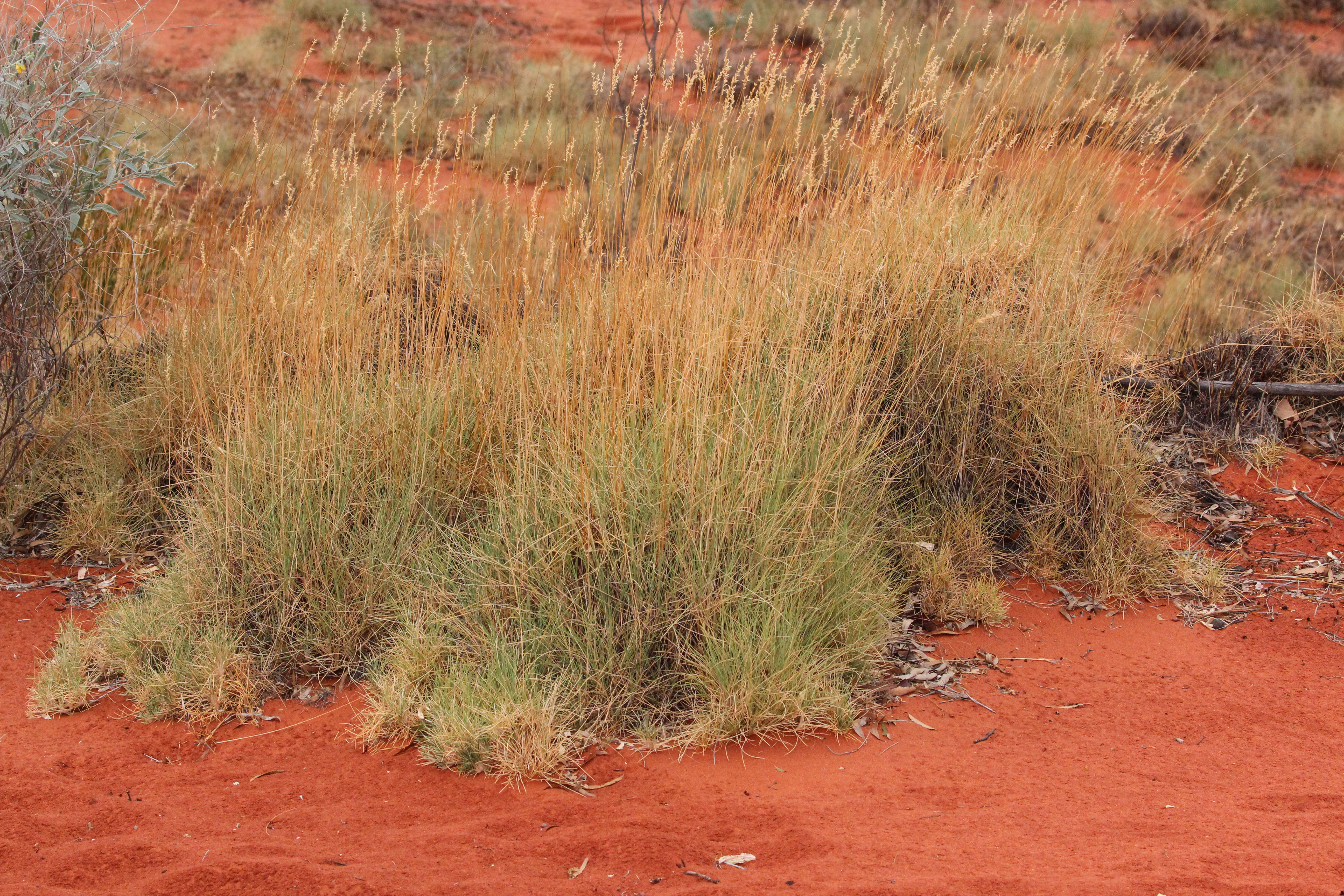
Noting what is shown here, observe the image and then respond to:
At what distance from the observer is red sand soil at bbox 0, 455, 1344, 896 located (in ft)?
8.30

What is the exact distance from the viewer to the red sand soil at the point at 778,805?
253 cm

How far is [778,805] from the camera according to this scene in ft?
9.39

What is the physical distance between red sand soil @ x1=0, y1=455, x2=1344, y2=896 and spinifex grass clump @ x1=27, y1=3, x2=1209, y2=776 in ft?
0.52

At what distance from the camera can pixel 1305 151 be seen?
9711 mm

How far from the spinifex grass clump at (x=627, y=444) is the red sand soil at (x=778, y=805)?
0.16 metres

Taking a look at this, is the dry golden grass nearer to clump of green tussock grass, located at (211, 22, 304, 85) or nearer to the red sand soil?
the red sand soil

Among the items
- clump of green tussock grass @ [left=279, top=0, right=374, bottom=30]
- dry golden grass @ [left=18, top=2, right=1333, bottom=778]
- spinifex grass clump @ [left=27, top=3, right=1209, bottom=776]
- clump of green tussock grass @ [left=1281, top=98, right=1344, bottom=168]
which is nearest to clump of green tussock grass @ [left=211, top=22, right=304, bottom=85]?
clump of green tussock grass @ [left=279, top=0, right=374, bottom=30]

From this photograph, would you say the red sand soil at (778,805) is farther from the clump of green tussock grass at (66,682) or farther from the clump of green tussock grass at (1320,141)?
the clump of green tussock grass at (1320,141)

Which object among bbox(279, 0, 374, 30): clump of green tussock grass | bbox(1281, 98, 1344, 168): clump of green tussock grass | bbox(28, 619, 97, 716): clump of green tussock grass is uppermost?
bbox(279, 0, 374, 30): clump of green tussock grass

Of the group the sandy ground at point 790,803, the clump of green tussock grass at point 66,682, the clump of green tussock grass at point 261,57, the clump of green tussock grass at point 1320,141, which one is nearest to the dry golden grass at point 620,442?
the clump of green tussock grass at point 66,682

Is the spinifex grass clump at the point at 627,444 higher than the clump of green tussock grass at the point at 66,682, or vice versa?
the spinifex grass clump at the point at 627,444

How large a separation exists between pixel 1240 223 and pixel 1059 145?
1.97 meters

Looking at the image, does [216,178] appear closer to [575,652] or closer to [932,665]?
[575,652]

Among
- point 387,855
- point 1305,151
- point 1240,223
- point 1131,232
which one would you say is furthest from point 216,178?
point 1305,151
